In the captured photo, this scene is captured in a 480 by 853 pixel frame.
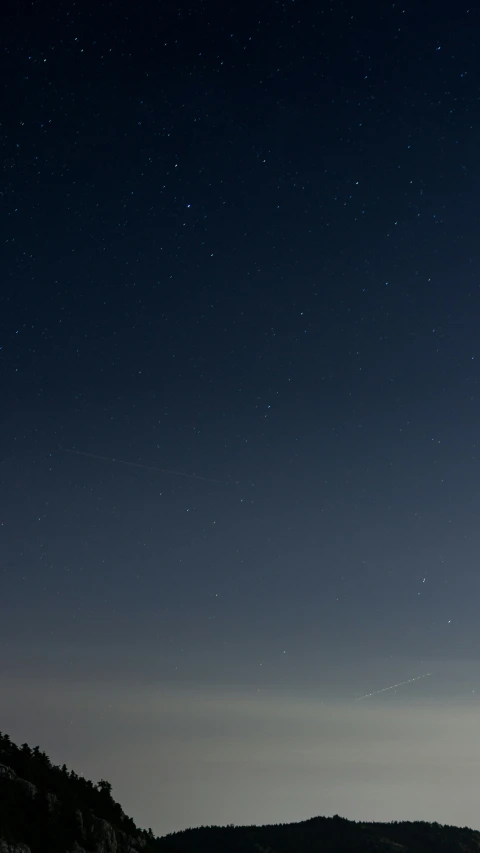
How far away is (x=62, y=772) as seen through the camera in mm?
73875

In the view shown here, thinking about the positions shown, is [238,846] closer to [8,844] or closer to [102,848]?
[102,848]

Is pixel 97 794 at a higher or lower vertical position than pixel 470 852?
higher

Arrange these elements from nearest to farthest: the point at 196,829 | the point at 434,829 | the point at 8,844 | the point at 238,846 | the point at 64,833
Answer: the point at 8,844, the point at 64,833, the point at 238,846, the point at 196,829, the point at 434,829

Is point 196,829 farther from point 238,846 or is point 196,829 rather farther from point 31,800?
point 31,800

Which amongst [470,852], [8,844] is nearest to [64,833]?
[8,844]

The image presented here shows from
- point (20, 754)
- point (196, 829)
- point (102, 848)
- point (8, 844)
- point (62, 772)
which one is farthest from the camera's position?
point (196, 829)

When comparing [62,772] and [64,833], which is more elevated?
[62,772]

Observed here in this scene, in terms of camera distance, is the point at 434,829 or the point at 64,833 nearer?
the point at 64,833

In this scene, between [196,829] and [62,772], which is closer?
[62,772]

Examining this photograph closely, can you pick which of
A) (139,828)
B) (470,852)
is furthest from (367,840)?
(139,828)

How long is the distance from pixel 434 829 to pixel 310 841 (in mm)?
31627

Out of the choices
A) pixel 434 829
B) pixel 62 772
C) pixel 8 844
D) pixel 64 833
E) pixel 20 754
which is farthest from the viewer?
pixel 434 829

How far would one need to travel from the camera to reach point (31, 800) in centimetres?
5728

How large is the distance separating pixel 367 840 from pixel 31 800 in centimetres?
9698
